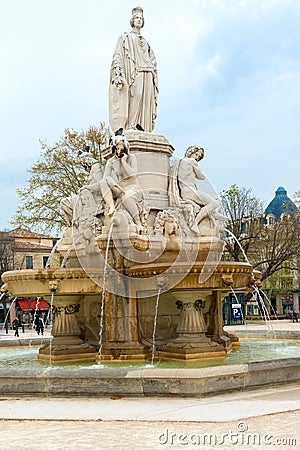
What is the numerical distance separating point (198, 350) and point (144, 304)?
160cm

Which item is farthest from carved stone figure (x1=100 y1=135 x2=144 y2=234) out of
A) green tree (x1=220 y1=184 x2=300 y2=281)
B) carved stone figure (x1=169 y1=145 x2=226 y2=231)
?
green tree (x1=220 y1=184 x2=300 y2=281)

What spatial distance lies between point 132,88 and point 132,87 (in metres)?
Answer: 0.03

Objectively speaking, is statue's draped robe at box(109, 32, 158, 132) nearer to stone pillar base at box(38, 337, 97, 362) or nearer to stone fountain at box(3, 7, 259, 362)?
stone fountain at box(3, 7, 259, 362)

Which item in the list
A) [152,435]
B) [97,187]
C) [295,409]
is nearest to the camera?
[152,435]

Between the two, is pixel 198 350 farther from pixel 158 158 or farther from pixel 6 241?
pixel 6 241

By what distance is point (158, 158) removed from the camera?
12836 millimetres

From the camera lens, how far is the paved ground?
538cm

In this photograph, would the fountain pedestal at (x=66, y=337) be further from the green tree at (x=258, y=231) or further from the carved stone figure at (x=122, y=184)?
the green tree at (x=258, y=231)

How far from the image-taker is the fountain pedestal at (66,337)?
10625 millimetres

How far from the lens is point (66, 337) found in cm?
1105

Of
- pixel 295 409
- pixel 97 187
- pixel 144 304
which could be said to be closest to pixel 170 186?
pixel 97 187
